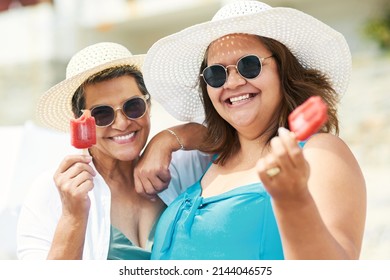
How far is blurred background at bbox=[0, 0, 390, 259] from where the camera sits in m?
3.87

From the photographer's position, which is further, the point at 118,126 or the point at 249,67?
the point at 118,126

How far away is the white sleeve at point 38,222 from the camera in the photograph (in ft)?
7.84

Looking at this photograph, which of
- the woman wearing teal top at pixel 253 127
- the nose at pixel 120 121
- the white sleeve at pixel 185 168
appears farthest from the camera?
the white sleeve at pixel 185 168

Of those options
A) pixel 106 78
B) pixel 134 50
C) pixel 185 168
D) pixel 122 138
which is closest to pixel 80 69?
pixel 106 78

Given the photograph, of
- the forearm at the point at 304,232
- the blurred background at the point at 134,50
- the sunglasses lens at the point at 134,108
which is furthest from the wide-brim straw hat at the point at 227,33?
the blurred background at the point at 134,50

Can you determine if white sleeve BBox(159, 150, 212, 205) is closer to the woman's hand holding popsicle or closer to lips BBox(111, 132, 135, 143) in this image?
lips BBox(111, 132, 135, 143)

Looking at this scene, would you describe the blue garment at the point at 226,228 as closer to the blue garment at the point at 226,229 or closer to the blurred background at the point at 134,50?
the blue garment at the point at 226,229

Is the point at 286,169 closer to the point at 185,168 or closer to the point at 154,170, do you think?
the point at 154,170

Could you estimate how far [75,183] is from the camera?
7.05ft

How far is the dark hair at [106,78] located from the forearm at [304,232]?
3.93 ft

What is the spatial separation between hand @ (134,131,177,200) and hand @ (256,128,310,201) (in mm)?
1023

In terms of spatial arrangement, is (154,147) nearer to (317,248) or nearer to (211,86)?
(211,86)

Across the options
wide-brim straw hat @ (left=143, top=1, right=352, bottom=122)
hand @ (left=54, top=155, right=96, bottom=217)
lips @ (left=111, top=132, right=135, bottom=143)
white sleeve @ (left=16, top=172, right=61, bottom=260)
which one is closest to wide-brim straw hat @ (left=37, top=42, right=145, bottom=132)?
wide-brim straw hat @ (left=143, top=1, right=352, bottom=122)

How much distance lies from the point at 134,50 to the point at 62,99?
9.23 meters
